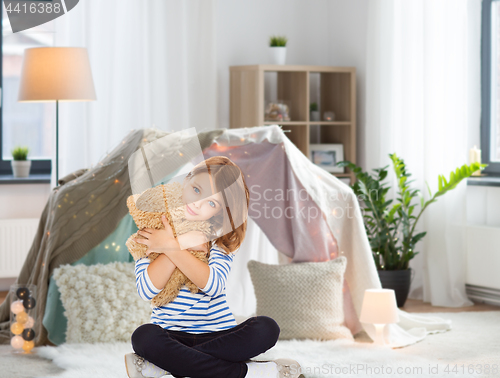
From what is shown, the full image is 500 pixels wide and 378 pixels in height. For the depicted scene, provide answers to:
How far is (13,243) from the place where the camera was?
3.78 metres

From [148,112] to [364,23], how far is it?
156cm

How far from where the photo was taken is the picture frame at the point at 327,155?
4.29 meters

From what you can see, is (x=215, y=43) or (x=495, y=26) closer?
(x=495, y=26)

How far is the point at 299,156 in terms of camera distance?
288cm

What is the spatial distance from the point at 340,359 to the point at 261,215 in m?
0.70

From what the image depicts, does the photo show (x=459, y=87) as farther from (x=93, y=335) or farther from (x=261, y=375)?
(x=261, y=375)

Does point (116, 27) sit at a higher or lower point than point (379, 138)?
higher

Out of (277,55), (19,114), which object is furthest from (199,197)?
(19,114)

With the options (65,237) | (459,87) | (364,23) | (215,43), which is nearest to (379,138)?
(459,87)

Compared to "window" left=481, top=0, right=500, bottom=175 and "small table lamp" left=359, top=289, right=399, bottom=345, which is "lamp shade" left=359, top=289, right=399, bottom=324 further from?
"window" left=481, top=0, right=500, bottom=175

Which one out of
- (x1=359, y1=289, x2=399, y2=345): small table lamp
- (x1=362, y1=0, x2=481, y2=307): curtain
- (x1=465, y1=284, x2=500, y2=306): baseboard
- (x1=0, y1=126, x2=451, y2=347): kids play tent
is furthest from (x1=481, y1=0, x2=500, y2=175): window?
(x1=359, y1=289, x2=399, y2=345): small table lamp

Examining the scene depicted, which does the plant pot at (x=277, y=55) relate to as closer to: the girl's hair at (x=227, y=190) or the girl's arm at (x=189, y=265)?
the girl's hair at (x=227, y=190)

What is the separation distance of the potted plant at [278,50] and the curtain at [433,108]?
A: 620 millimetres

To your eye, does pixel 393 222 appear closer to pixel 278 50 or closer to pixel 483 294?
pixel 483 294
